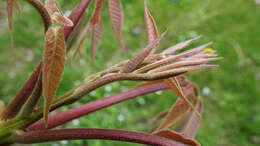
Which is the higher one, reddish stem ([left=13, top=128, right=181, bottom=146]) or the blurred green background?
reddish stem ([left=13, top=128, right=181, bottom=146])

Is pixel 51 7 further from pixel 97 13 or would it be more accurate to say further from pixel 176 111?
pixel 176 111

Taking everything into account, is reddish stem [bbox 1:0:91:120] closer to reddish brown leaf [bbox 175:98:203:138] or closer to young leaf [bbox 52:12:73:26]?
young leaf [bbox 52:12:73:26]

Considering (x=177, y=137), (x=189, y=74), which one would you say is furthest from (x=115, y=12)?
(x=189, y=74)

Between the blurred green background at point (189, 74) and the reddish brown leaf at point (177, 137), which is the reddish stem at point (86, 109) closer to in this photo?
the reddish brown leaf at point (177, 137)

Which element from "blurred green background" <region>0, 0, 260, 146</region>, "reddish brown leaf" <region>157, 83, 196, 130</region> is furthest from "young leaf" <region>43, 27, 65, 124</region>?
"blurred green background" <region>0, 0, 260, 146</region>

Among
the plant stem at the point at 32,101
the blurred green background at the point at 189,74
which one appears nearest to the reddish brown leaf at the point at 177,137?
the plant stem at the point at 32,101

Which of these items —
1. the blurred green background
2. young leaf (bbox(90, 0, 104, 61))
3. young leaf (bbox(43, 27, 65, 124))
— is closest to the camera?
young leaf (bbox(43, 27, 65, 124))
